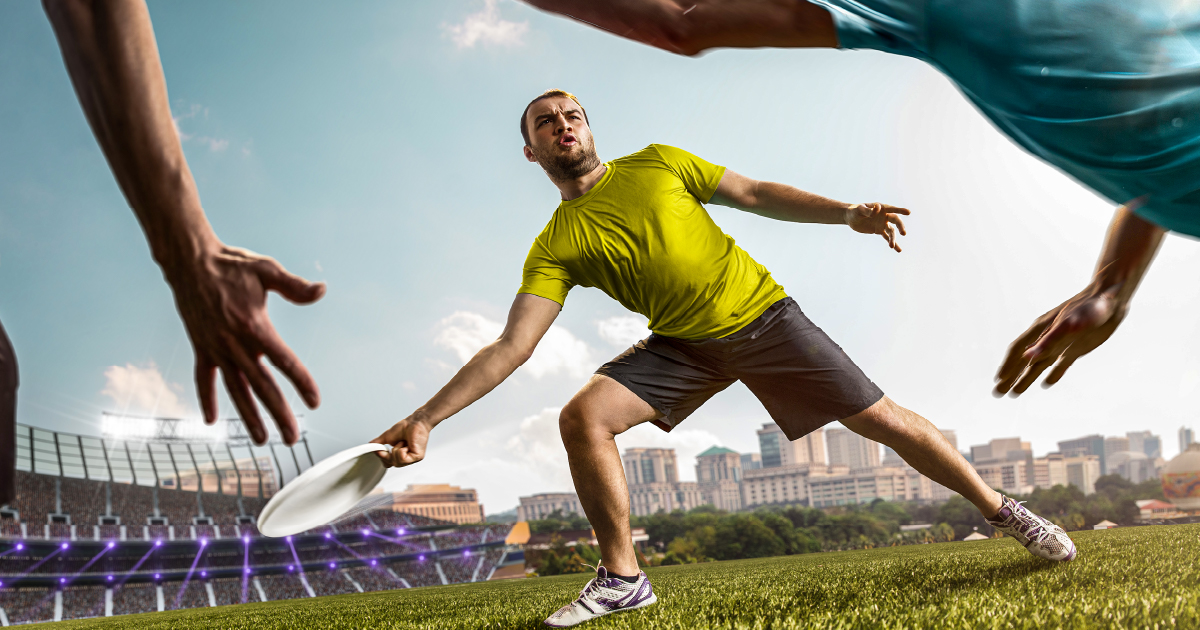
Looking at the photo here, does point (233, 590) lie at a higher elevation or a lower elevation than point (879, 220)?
lower

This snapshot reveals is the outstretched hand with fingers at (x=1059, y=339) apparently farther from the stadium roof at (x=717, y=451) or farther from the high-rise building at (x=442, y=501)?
the stadium roof at (x=717, y=451)

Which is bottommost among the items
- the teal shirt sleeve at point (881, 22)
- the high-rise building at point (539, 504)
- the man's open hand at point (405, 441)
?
the high-rise building at point (539, 504)

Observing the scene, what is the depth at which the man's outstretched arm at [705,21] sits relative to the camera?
92 centimetres

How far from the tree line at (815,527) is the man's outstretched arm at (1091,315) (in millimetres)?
31818

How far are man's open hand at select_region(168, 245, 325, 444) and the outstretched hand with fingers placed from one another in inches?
51.5

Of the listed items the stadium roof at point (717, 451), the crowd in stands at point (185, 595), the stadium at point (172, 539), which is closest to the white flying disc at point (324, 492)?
the stadium at point (172, 539)

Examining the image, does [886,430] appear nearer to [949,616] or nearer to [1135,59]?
[949,616]

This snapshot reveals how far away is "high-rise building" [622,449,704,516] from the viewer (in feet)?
229

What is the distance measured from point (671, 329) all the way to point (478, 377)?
0.78 metres

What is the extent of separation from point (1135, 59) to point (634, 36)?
24.8 inches

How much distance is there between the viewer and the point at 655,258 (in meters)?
2.50

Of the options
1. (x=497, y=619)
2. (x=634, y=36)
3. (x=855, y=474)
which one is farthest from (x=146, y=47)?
(x=855, y=474)

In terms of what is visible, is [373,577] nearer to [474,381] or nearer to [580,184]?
[580,184]

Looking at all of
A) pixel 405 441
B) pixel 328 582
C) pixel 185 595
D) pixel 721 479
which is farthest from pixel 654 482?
pixel 405 441
